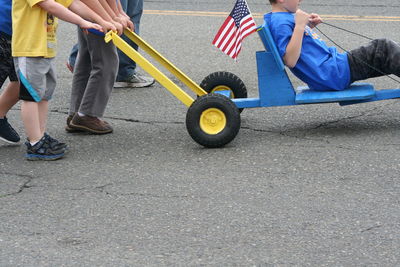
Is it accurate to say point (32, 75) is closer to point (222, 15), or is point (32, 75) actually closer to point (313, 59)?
point (313, 59)

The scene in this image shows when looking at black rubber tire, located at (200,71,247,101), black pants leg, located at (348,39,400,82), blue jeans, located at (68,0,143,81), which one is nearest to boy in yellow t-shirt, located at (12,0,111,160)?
black rubber tire, located at (200,71,247,101)

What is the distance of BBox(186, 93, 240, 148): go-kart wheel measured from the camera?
217 inches

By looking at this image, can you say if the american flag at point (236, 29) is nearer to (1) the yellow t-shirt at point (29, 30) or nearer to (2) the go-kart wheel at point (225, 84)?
(2) the go-kart wheel at point (225, 84)

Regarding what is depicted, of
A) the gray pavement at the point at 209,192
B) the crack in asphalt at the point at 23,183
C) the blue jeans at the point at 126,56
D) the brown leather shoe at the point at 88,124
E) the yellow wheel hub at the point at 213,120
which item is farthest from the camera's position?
the blue jeans at the point at 126,56

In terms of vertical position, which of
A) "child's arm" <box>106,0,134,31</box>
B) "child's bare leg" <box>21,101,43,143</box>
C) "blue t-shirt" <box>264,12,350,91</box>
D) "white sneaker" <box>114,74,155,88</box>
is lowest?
"white sneaker" <box>114,74,155,88</box>

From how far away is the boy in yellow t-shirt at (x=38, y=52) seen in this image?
5.25m

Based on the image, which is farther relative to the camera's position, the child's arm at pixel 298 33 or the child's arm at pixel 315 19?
the child's arm at pixel 315 19

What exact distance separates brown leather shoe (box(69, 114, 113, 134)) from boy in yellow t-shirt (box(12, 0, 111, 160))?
478mm

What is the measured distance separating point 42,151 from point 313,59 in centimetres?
187

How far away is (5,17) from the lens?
5.47 m

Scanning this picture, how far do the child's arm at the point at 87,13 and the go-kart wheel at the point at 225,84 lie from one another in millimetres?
1024

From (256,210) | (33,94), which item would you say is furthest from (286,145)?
(33,94)

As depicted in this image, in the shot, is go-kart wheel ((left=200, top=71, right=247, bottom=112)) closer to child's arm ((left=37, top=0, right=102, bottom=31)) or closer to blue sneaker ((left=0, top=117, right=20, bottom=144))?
child's arm ((left=37, top=0, right=102, bottom=31))

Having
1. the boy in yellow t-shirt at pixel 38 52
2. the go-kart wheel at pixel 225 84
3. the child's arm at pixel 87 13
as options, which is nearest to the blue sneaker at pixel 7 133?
the boy in yellow t-shirt at pixel 38 52
